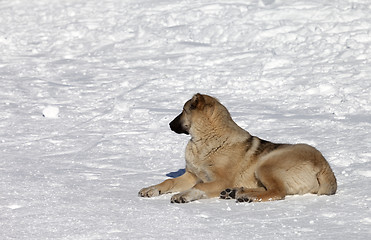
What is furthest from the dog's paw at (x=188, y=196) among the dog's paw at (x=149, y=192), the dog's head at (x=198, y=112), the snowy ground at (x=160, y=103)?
the dog's head at (x=198, y=112)

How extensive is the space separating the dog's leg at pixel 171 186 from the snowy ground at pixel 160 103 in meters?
0.15

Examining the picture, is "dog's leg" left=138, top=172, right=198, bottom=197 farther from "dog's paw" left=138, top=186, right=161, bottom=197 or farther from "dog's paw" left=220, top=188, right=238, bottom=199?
"dog's paw" left=220, top=188, right=238, bottom=199

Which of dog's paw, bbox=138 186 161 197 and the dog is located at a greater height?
the dog

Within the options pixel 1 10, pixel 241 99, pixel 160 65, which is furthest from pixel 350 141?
pixel 1 10

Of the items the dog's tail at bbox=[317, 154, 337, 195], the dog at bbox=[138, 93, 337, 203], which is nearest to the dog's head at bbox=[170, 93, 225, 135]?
the dog at bbox=[138, 93, 337, 203]

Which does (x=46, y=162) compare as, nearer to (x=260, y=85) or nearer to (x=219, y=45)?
(x=260, y=85)

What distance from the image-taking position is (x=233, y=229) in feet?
→ 17.4

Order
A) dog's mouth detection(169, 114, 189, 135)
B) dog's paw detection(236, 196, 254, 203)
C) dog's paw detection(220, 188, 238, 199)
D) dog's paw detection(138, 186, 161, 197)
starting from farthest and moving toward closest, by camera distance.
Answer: dog's mouth detection(169, 114, 189, 135) < dog's paw detection(138, 186, 161, 197) < dog's paw detection(220, 188, 238, 199) < dog's paw detection(236, 196, 254, 203)

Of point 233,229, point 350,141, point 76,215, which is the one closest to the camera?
point 233,229

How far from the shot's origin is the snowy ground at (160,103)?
5.69 m

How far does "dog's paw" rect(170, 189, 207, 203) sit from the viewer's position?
21.8ft

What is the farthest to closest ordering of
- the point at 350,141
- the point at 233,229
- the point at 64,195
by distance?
1. the point at 350,141
2. the point at 64,195
3. the point at 233,229

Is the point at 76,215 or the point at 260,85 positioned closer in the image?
the point at 76,215

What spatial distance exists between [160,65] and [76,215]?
392 inches
